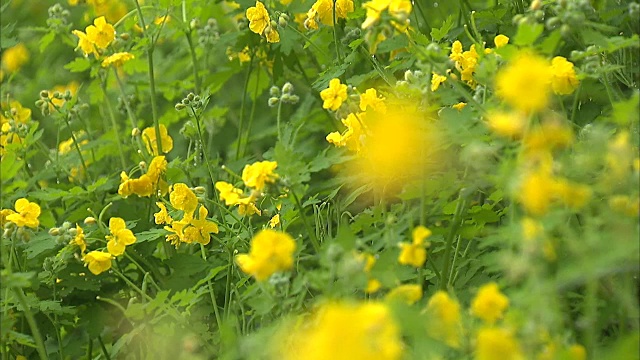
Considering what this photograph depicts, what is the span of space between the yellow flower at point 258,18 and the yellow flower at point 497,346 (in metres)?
1.72

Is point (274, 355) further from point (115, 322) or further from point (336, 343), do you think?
point (115, 322)

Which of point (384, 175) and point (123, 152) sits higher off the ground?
point (384, 175)

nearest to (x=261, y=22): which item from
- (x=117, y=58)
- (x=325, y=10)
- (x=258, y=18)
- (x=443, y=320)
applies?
(x=258, y=18)

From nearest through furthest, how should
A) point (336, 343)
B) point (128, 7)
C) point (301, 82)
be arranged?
point (336, 343)
point (301, 82)
point (128, 7)

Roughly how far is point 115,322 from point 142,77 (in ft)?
5.21

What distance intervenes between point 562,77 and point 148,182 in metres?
1.39

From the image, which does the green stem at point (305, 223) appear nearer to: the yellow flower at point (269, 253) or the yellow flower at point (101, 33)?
the yellow flower at point (269, 253)

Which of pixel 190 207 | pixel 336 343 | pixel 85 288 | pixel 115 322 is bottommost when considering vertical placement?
pixel 115 322

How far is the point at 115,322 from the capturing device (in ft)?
11.1

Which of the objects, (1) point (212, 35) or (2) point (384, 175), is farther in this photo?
(1) point (212, 35)

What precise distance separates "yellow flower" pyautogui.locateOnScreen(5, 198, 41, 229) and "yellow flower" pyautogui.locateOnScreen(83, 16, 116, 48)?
34.5 inches

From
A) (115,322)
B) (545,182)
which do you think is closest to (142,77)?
(115,322)

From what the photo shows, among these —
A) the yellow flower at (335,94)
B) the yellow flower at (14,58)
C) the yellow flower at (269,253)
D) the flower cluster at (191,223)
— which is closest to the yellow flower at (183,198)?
the flower cluster at (191,223)

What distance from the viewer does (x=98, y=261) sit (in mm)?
2791
